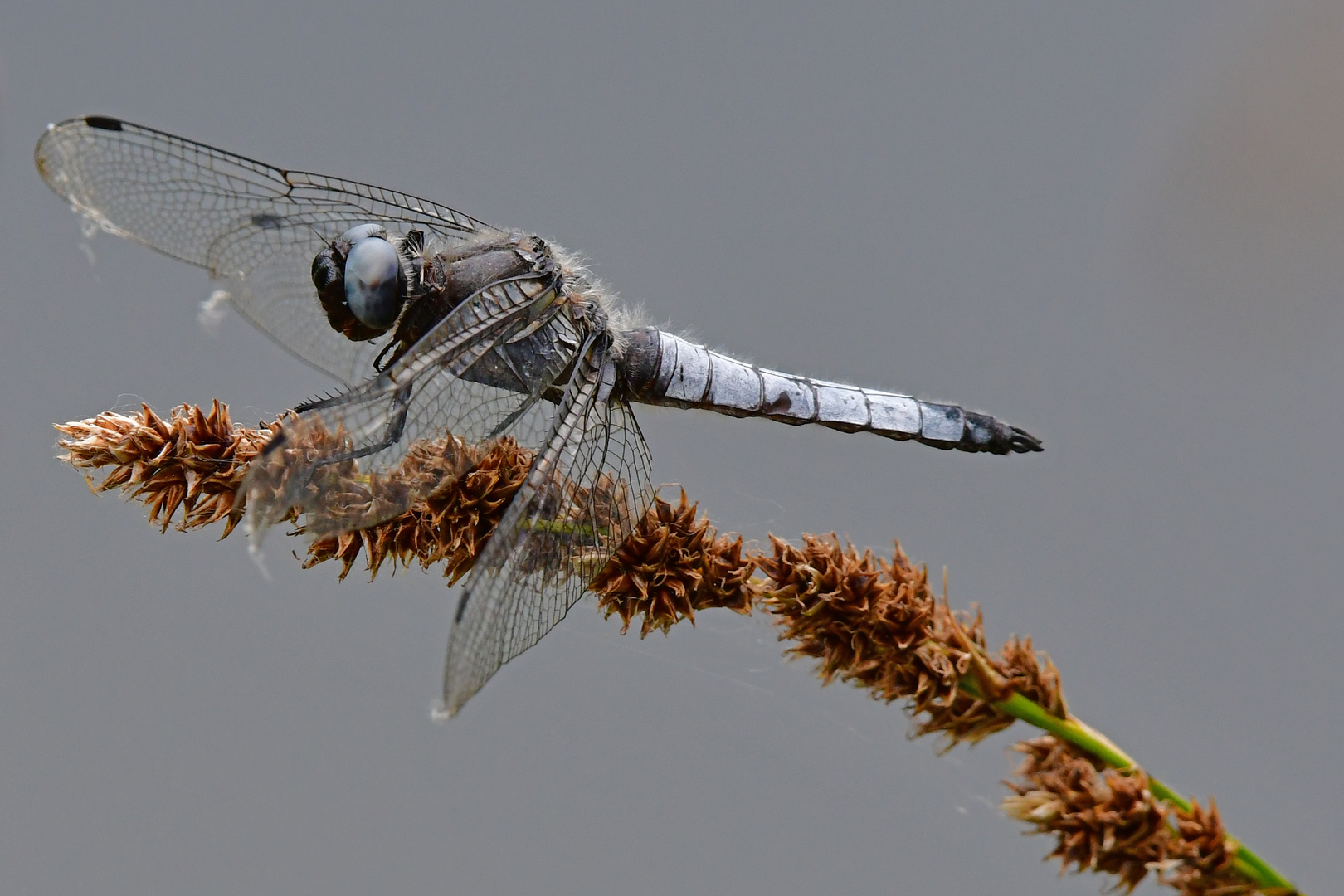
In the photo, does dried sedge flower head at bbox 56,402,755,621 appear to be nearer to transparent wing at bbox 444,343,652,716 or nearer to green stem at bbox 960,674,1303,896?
transparent wing at bbox 444,343,652,716

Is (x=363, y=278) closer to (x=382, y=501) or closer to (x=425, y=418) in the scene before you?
(x=425, y=418)

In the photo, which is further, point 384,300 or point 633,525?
point 384,300

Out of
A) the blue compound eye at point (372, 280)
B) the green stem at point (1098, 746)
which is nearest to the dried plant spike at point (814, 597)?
the green stem at point (1098, 746)

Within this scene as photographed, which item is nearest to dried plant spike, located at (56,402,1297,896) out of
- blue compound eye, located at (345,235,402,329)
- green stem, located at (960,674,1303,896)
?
green stem, located at (960,674,1303,896)

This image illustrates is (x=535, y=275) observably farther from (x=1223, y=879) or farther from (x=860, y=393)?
(x=1223, y=879)

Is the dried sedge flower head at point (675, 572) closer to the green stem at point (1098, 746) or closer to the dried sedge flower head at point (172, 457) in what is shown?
the green stem at point (1098, 746)

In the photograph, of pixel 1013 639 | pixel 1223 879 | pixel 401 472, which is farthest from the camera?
pixel 401 472

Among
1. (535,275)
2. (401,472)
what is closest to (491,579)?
(401,472)
